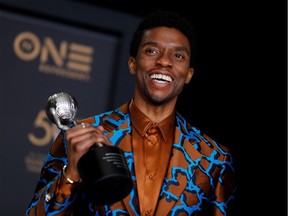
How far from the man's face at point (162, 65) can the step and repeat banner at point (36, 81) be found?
1.21m

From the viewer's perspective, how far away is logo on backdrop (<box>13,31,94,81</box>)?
3137mm

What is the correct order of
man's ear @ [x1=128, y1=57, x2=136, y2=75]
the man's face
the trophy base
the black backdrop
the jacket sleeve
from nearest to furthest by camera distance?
the trophy base → the jacket sleeve → the man's face → man's ear @ [x1=128, y1=57, x2=136, y2=75] → the black backdrop

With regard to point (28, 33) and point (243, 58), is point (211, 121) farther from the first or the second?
point (28, 33)

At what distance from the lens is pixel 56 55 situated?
3168mm

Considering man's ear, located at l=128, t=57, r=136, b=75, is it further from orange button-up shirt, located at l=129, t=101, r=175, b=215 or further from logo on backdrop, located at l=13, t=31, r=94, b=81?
logo on backdrop, located at l=13, t=31, r=94, b=81

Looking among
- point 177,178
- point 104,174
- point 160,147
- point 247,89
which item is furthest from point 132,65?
point 247,89

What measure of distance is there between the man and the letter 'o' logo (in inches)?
45.8

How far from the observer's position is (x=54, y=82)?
317cm

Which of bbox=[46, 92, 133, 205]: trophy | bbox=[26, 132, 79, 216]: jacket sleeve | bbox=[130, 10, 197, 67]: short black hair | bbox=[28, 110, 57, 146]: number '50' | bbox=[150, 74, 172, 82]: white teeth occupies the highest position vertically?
bbox=[130, 10, 197, 67]: short black hair

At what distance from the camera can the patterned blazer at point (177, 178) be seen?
71.1 inches

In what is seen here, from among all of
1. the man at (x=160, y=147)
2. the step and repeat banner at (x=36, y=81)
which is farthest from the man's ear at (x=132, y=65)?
the step and repeat banner at (x=36, y=81)

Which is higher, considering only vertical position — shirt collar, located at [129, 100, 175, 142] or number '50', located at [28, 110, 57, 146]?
shirt collar, located at [129, 100, 175, 142]

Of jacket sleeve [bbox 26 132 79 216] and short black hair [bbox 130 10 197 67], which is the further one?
short black hair [bbox 130 10 197 67]

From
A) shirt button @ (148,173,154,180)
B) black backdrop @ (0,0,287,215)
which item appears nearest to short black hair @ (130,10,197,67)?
shirt button @ (148,173,154,180)
